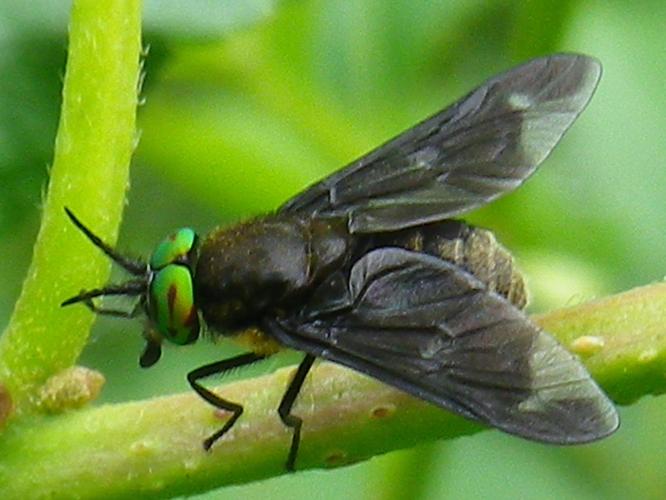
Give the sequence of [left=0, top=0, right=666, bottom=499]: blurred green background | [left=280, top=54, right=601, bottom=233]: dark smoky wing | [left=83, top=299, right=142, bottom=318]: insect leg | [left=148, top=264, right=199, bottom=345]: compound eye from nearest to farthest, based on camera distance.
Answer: [left=83, top=299, right=142, bottom=318]: insect leg, [left=148, top=264, right=199, bottom=345]: compound eye, [left=280, top=54, right=601, bottom=233]: dark smoky wing, [left=0, top=0, right=666, bottom=499]: blurred green background

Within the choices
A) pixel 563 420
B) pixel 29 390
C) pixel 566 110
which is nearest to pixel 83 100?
pixel 29 390

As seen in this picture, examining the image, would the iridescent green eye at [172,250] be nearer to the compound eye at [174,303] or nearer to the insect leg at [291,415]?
the compound eye at [174,303]

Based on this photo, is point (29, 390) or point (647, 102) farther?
point (647, 102)

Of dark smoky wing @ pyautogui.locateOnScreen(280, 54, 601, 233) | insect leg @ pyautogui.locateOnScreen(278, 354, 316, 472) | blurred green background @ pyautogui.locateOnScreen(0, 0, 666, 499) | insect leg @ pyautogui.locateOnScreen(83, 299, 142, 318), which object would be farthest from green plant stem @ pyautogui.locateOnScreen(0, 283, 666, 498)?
blurred green background @ pyautogui.locateOnScreen(0, 0, 666, 499)

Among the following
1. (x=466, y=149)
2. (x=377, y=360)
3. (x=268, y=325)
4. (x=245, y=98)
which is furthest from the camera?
(x=245, y=98)

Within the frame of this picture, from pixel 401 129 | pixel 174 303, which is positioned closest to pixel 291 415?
pixel 174 303

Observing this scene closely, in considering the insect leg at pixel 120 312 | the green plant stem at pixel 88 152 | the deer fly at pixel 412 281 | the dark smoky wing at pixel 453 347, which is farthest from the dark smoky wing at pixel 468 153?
the green plant stem at pixel 88 152

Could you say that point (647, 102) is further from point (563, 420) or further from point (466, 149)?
point (563, 420)

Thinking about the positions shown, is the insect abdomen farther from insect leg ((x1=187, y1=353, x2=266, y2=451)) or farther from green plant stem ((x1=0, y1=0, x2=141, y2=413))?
green plant stem ((x1=0, y1=0, x2=141, y2=413))

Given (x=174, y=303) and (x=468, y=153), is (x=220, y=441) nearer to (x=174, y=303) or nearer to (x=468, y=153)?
(x=174, y=303)
